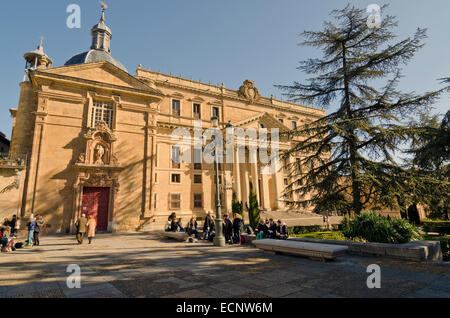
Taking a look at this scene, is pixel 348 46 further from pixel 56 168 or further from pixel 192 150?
pixel 56 168

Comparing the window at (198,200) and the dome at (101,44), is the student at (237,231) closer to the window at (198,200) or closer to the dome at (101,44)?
the window at (198,200)

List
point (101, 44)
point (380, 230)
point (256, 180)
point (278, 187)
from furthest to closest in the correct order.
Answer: point (278, 187) → point (256, 180) → point (101, 44) → point (380, 230)

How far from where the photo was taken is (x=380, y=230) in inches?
340

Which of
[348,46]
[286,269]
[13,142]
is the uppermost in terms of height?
[348,46]

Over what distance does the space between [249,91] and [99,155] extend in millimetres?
23718

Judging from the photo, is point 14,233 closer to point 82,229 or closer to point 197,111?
point 82,229

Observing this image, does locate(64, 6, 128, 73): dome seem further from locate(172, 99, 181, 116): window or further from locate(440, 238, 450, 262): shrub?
locate(440, 238, 450, 262): shrub

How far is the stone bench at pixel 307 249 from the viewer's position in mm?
7160

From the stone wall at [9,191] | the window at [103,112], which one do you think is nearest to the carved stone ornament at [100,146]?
the window at [103,112]

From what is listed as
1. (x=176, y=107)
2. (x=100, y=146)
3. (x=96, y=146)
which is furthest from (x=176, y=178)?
(x=96, y=146)

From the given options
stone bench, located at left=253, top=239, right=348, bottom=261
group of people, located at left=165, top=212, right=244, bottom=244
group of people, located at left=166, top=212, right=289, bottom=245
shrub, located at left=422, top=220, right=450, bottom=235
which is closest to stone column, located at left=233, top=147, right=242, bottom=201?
group of people, located at left=165, top=212, right=244, bottom=244
